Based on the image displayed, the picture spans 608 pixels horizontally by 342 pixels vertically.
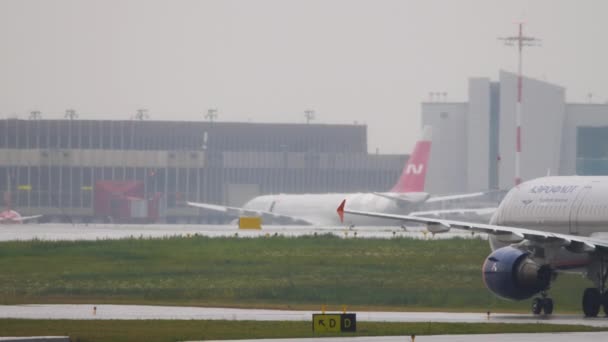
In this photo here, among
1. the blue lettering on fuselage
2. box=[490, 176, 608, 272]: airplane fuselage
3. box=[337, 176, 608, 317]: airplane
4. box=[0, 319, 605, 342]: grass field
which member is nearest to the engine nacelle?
box=[337, 176, 608, 317]: airplane

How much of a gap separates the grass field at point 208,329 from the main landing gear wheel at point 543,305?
547cm

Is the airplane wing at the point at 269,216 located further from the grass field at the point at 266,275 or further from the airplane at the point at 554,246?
the airplane at the point at 554,246

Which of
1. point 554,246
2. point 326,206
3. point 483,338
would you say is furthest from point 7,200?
point 483,338

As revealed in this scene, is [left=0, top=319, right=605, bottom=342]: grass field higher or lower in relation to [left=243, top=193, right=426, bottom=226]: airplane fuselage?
higher

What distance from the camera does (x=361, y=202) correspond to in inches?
4705

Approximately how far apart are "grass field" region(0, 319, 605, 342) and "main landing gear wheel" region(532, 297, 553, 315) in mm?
5469

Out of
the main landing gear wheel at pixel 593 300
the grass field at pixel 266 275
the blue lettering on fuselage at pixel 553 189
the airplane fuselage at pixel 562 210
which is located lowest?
the grass field at pixel 266 275

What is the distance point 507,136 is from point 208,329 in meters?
119

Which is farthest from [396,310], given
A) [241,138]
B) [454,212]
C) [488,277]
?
[241,138]

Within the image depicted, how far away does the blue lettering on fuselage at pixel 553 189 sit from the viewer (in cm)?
4209

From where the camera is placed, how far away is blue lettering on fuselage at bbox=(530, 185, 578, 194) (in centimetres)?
4209

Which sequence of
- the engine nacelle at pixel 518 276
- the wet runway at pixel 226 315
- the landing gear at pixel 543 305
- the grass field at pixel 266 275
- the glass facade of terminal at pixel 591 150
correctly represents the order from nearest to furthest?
the wet runway at pixel 226 315, the engine nacelle at pixel 518 276, the landing gear at pixel 543 305, the grass field at pixel 266 275, the glass facade of terminal at pixel 591 150

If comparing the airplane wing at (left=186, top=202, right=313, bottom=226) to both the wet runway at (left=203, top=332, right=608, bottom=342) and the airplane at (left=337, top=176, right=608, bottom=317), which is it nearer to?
the airplane at (left=337, top=176, right=608, bottom=317)

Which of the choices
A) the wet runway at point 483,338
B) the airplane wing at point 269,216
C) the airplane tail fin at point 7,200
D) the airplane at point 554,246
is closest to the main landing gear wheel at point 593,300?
the airplane at point 554,246
